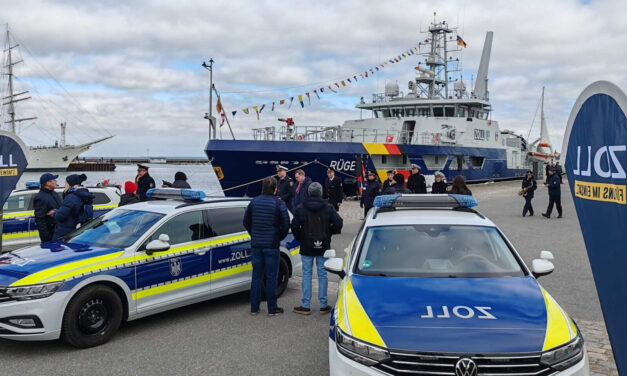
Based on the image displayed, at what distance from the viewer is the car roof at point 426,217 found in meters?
4.75

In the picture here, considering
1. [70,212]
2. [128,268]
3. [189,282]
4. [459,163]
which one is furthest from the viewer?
[459,163]

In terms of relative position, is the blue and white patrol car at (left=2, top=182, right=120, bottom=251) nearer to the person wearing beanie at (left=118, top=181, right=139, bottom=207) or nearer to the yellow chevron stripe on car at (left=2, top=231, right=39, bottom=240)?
the yellow chevron stripe on car at (left=2, top=231, right=39, bottom=240)

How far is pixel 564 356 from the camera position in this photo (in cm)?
306

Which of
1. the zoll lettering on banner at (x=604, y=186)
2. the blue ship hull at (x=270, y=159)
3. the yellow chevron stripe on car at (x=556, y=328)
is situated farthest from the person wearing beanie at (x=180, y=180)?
the blue ship hull at (x=270, y=159)

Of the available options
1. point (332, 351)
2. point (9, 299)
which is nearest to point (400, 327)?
point (332, 351)

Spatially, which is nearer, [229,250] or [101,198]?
[229,250]

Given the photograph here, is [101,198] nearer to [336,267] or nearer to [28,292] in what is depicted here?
[28,292]

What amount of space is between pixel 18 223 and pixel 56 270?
6.12 m

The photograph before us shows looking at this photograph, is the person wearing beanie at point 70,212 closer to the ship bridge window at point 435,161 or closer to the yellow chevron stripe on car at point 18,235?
the yellow chevron stripe on car at point 18,235

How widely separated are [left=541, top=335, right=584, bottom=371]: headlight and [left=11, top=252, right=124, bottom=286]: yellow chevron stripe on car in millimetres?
4067

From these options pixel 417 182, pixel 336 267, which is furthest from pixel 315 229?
pixel 417 182

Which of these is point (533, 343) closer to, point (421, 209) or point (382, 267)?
point (382, 267)

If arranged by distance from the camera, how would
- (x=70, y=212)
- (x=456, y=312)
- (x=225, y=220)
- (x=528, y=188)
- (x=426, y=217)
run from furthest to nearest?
(x=528, y=188) → (x=70, y=212) → (x=225, y=220) → (x=426, y=217) → (x=456, y=312)

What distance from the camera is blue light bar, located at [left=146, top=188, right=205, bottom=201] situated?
6.30 m
